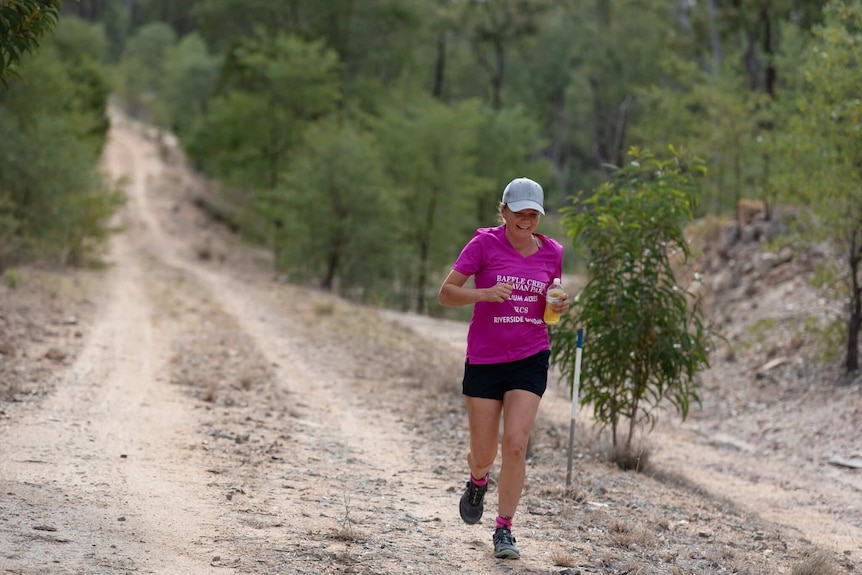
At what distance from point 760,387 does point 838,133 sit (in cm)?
424

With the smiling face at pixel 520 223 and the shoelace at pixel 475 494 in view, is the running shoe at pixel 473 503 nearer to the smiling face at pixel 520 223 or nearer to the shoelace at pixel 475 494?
the shoelace at pixel 475 494

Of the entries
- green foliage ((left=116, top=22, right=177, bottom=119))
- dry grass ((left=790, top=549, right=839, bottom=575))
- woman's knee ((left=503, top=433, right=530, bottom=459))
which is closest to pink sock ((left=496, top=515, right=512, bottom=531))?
woman's knee ((left=503, top=433, right=530, bottom=459))

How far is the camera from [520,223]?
5527 millimetres

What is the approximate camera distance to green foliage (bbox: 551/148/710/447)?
9.23 metres

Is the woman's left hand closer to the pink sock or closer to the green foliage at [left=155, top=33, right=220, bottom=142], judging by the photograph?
the pink sock

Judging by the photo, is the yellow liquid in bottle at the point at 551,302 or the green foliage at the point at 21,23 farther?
the green foliage at the point at 21,23

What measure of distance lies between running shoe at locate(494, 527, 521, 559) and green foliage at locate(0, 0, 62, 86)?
5.27 metres

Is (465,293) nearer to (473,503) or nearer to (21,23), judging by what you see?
(473,503)

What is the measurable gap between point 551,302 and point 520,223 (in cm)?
47

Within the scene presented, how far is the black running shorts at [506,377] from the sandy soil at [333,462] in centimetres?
99

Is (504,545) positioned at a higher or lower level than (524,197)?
lower

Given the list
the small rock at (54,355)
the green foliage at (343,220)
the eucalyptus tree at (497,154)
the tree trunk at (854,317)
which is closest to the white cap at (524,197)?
the small rock at (54,355)

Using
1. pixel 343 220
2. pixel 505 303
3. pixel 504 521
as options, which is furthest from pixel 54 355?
pixel 343 220

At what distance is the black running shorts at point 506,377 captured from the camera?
218 inches
